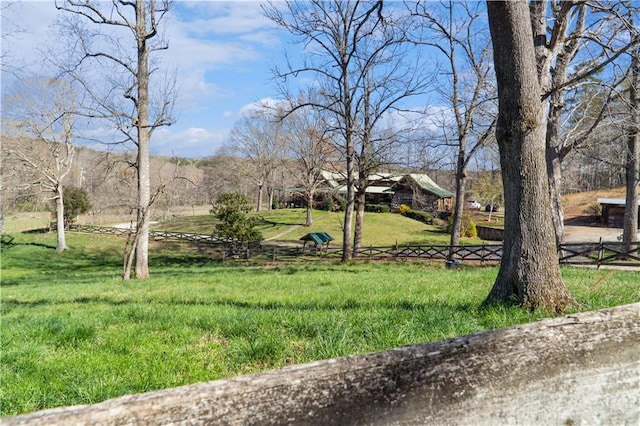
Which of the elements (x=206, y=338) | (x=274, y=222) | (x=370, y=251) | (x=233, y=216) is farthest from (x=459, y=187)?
(x=274, y=222)

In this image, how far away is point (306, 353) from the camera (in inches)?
148

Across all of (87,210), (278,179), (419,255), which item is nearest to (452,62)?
(419,255)

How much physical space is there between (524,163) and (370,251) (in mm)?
25651

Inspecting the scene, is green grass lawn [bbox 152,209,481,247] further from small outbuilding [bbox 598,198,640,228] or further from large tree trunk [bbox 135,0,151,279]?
large tree trunk [bbox 135,0,151,279]

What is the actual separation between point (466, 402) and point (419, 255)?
26.3 m

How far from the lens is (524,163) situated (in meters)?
4.52

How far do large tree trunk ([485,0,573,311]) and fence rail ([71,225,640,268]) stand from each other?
15.4 m

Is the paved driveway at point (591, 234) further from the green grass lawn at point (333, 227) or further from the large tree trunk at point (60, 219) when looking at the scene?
the large tree trunk at point (60, 219)

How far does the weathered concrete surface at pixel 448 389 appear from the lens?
1.13 m

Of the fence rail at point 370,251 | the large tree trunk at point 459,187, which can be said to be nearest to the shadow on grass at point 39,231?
the fence rail at point 370,251

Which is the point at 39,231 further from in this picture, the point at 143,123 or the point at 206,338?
the point at 206,338

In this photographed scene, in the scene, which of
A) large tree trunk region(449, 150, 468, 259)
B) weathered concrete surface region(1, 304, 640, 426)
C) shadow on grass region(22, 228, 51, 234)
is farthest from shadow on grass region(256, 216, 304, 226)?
weathered concrete surface region(1, 304, 640, 426)

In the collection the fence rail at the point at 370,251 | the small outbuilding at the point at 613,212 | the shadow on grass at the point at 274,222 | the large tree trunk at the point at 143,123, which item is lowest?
the fence rail at the point at 370,251

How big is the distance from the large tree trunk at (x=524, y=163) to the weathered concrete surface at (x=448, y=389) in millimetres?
2887
